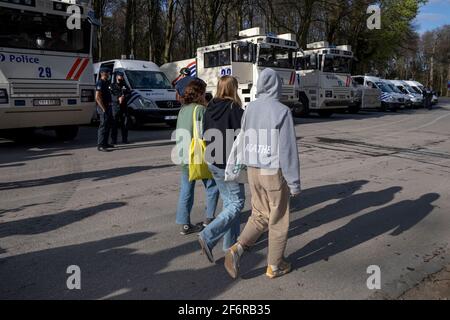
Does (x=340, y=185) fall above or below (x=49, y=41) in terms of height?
below

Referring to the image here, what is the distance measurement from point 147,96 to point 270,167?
1126 centimetres

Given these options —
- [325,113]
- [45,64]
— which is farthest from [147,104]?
[325,113]

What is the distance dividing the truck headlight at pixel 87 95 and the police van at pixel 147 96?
3224 mm

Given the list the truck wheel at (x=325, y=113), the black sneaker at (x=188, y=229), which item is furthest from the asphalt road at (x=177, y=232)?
the truck wheel at (x=325, y=113)

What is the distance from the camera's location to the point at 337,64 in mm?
21484

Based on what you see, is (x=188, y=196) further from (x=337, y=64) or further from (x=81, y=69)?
(x=337, y=64)

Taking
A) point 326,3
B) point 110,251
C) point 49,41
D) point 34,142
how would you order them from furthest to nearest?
point 326,3 → point 34,142 → point 49,41 → point 110,251

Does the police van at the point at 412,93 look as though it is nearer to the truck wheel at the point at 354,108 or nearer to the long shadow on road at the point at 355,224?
the truck wheel at the point at 354,108

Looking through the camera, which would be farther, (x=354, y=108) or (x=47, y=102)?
(x=354, y=108)

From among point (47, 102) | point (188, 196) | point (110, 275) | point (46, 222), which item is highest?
point (47, 102)

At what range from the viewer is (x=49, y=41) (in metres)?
10.3

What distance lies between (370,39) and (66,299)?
41.7 metres
